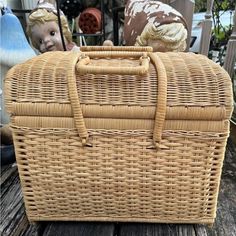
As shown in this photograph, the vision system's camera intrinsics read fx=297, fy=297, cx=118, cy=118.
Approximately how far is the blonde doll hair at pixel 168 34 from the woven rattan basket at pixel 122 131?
219 mm

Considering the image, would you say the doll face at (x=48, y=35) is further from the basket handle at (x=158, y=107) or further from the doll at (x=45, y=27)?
the basket handle at (x=158, y=107)

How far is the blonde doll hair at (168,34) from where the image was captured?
904 millimetres

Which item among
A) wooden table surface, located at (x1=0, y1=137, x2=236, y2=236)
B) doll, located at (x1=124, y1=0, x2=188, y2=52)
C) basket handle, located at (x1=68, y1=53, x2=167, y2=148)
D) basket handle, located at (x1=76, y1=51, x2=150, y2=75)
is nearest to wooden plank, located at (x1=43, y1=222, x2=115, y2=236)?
wooden table surface, located at (x1=0, y1=137, x2=236, y2=236)

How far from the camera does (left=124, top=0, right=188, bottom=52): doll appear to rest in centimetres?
91

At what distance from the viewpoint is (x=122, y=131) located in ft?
2.08

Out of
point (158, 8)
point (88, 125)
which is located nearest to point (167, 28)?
point (158, 8)

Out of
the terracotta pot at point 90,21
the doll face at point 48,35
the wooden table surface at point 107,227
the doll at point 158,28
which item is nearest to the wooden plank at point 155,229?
the wooden table surface at point 107,227

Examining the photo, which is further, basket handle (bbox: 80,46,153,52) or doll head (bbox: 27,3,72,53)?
doll head (bbox: 27,3,72,53)

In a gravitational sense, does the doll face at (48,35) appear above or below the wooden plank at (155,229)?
above

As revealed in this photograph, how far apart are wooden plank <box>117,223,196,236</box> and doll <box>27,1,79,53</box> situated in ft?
2.21

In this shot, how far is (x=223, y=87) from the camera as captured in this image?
0.62 metres

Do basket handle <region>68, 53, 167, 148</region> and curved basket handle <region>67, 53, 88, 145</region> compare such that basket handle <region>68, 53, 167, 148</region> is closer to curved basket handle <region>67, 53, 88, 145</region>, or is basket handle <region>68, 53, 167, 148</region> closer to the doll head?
curved basket handle <region>67, 53, 88, 145</region>

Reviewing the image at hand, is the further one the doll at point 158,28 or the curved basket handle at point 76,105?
the doll at point 158,28

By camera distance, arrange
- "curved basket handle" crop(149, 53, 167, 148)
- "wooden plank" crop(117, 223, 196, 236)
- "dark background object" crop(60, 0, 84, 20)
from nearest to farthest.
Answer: "curved basket handle" crop(149, 53, 167, 148) < "wooden plank" crop(117, 223, 196, 236) < "dark background object" crop(60, 0, 84, 20)
